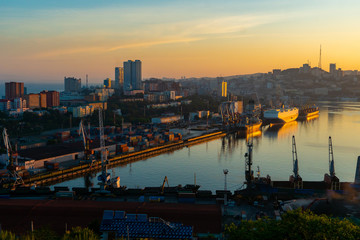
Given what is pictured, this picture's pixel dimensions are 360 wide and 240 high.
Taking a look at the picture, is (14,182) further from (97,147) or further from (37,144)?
(37,144)

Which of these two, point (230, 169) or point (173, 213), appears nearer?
point (173, 213)

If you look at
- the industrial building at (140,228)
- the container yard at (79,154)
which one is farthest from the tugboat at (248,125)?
the industrial building at (140,228)

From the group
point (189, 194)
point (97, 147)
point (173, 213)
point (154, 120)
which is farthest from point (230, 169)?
point (154, 120)

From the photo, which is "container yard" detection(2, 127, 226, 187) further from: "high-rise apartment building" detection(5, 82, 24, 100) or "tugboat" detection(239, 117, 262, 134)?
"high-rise apartment building" detection(5, 82, 24, 100)

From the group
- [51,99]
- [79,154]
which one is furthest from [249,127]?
[51,99]

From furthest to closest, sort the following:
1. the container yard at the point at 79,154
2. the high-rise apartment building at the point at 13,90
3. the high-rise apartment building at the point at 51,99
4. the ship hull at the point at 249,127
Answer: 1. the high-rise apartment building at the point at 13,90
2. the high-rise apartment building at the point at 51,99
3. the ship hull at the point at 249,127
4. the container yard at the point at 79,154

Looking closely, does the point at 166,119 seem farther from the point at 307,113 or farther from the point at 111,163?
the point at 307,113

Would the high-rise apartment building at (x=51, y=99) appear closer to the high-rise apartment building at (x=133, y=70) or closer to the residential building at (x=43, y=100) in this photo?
the residential building at (x=43, y=100)

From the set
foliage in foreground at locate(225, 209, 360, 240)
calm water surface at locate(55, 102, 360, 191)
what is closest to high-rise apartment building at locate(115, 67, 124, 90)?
calm water surface at locate(55, 102, 360, 191)
